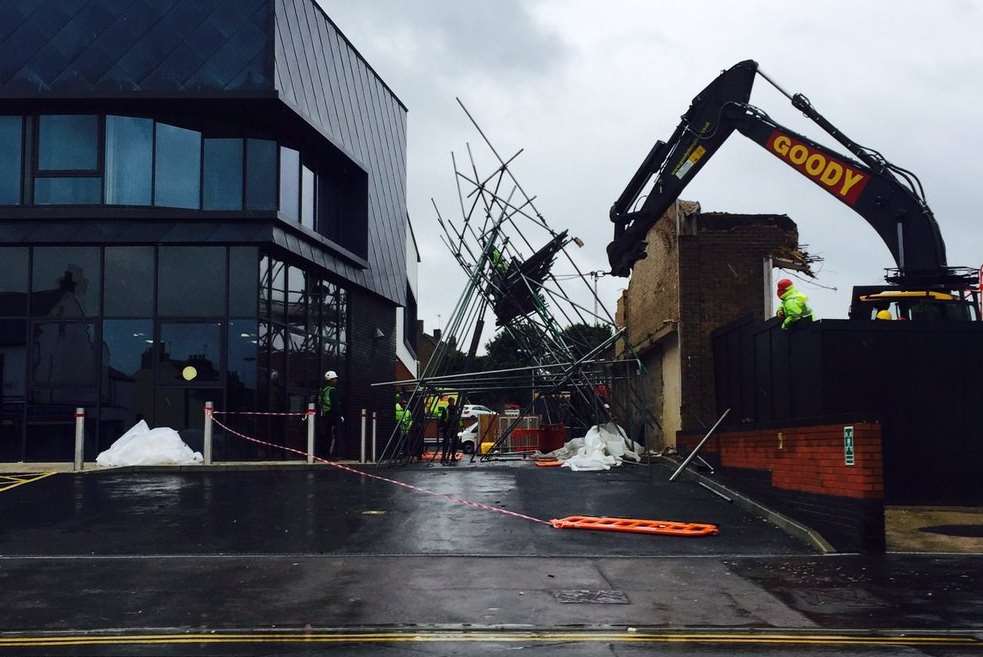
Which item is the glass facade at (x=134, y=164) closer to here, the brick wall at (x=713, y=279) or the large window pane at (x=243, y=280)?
the large window pane at (x=243, y=280)

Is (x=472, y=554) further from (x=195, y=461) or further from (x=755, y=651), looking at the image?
(x=195, y=461)

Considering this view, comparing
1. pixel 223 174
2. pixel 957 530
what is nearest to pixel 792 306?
pixel 957 530

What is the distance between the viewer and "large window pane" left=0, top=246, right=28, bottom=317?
66.4 ft

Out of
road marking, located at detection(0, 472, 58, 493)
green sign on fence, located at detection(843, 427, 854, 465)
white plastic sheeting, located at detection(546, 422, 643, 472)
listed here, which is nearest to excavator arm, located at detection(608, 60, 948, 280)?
white plastic sheeting, located at detection(546, 422, 643, 472)

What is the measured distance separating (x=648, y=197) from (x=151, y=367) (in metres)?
9.99

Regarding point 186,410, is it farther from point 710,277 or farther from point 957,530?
point 957,530

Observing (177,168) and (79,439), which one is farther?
(177,168)

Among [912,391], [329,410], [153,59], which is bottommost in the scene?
[329,410]

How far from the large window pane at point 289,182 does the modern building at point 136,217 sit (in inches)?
20.3

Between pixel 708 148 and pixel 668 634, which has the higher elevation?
pixel 708 148

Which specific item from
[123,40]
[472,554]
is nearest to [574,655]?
[472,554]

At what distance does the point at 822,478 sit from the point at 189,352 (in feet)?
42.5

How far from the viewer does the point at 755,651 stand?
6.52 m

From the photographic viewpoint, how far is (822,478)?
1132 cm
